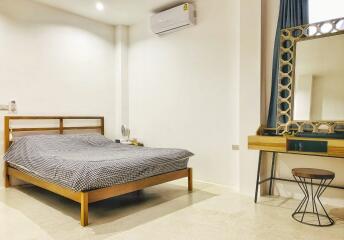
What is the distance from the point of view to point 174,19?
432 cm

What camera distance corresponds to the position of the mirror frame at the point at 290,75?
10.1ft

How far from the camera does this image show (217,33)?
13.2ft

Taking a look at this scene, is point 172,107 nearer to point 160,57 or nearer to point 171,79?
point 171,79

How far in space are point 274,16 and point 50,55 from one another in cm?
346

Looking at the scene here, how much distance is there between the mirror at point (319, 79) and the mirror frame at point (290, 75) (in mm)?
45

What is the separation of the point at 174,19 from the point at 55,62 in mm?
2092

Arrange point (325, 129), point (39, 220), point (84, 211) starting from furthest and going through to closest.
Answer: point (325, 129) → point (39, 220) → point (84, 211)

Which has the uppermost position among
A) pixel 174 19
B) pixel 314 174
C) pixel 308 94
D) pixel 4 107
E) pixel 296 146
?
pixel 174 19

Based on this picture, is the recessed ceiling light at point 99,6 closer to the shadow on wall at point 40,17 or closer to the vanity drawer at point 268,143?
the shadow on wall at point 40,17

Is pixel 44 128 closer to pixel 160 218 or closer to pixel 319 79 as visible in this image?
pixel 160 218

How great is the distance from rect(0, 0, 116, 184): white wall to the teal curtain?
10.2ft

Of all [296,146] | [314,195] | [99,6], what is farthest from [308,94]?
[99,6]

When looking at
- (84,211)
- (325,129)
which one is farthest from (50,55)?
(325,129)

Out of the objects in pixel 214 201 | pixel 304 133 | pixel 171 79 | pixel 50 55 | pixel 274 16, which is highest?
pixel 274 16
